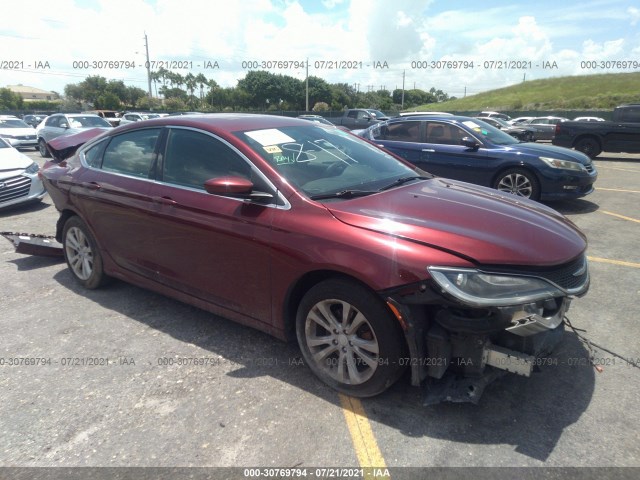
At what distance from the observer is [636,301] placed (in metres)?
4.10

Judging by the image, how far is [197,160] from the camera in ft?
11.4

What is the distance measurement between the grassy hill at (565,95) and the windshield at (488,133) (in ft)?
170

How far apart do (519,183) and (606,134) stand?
382 inches

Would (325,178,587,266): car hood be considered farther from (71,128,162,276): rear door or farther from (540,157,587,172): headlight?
(540,157,587,172): headlight

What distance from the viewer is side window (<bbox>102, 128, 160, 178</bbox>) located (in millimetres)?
3816

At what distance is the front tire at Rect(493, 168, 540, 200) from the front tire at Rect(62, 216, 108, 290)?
20.1 ft

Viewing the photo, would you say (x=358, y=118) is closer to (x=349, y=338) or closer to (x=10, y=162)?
(x=10, y=162)

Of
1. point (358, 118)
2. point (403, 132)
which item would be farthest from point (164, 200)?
point (358, 118)

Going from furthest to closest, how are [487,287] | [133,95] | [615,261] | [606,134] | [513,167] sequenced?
[133,95] < [606,134] < [513,167] < [615,261] < [487,287]

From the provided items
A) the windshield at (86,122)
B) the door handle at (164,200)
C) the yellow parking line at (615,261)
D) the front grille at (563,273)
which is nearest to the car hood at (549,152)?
the yellow parking line at (615,261)

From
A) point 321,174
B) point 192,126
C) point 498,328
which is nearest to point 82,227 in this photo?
point 192,126

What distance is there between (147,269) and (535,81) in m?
88.0

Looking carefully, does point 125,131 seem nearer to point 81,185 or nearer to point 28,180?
point 81,185

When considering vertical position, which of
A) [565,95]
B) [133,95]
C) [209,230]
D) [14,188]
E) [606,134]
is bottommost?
[14,188]
